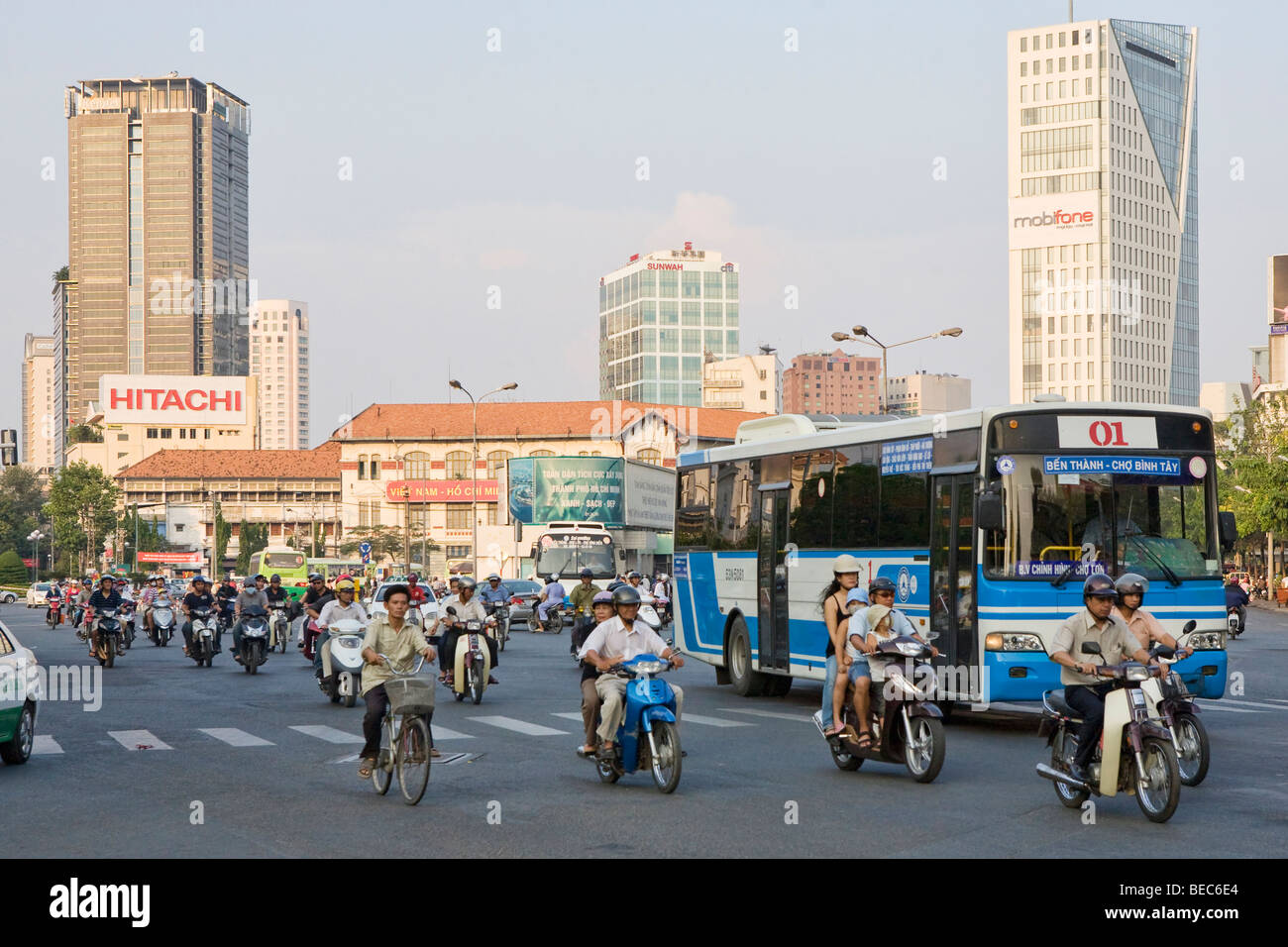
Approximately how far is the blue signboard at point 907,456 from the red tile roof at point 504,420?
342 feet

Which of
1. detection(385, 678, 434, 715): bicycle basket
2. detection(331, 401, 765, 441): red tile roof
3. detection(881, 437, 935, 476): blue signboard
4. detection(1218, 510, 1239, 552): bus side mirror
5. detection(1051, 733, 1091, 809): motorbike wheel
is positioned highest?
detection(331, 401, 765, 441): red tile roof

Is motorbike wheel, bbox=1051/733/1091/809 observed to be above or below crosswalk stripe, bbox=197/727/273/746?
above

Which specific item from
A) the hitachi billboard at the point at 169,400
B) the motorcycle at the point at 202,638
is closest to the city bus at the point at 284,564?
the motorcycle at the point at 202,638

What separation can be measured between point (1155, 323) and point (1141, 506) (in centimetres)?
16385

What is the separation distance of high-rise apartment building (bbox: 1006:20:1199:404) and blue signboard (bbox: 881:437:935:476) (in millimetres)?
145303

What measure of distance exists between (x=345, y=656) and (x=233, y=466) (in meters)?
128

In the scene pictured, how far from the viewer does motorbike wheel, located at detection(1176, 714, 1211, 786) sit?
37.6 ft

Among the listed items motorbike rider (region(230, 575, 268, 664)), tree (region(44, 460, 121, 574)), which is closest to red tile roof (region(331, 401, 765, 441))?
tree (region(44, 460, 121, 574))

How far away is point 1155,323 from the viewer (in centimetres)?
17075

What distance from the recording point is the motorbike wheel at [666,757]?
37.2 ft

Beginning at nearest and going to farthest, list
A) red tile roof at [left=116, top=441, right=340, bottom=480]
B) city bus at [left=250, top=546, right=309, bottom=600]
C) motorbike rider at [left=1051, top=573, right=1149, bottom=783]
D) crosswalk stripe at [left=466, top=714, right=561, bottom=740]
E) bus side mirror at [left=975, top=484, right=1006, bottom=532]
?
motorbike rider at [left=1051, top=573, right=1149, bottom=783]
bus side mirror at [left=975, top=484, right=1006, bottom=532]
crosswalk stripe at [left=466, top=714, right=561, bottom=740]
city bus at [left=250, top=546, right=309, bottom=600]
red tile roof at [left=116, top=441, right=340, bottom=480]

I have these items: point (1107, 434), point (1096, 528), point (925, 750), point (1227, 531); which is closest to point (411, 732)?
point (925, 750)

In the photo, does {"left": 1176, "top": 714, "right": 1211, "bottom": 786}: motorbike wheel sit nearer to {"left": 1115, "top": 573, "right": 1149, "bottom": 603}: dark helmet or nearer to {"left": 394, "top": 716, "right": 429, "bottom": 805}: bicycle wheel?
{"left": 1115, "top": 573, "right": 1149, "bottom": 603}: dark helmet
